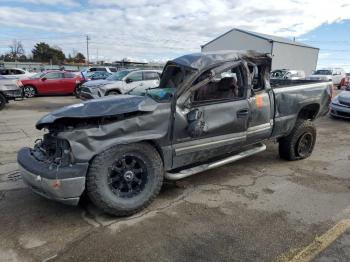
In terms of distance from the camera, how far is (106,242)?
11.2 feet

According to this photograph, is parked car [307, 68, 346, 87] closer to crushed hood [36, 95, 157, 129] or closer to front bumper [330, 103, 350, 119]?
front bumper [330, 103, 350, 119]

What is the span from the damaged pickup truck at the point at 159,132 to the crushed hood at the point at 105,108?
1cm

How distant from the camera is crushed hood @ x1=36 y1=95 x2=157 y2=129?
12.3 ft

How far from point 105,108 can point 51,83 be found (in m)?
16.8

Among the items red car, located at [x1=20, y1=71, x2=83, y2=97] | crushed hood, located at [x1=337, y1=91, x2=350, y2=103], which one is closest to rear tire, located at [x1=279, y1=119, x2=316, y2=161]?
crushed hood, located at [x1=337, y1=91, x2=350, y2=103]

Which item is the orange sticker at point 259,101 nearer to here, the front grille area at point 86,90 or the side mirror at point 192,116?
the side mirror at point 192,116

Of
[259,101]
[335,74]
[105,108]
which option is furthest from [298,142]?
[335,74]

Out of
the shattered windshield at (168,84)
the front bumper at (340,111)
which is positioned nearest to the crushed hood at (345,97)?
the front bumper at (340,111)

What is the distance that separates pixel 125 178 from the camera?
3.90 meters

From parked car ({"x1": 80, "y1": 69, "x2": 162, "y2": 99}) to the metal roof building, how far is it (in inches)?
1234

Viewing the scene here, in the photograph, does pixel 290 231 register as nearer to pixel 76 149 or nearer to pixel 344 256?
pixel 344 256

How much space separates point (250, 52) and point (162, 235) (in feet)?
10.4

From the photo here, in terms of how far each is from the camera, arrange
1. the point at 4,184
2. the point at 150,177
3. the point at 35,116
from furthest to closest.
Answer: the point at 35,116 → the point at 4,184 → the point at 150,177

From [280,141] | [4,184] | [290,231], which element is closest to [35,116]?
[4,184]
